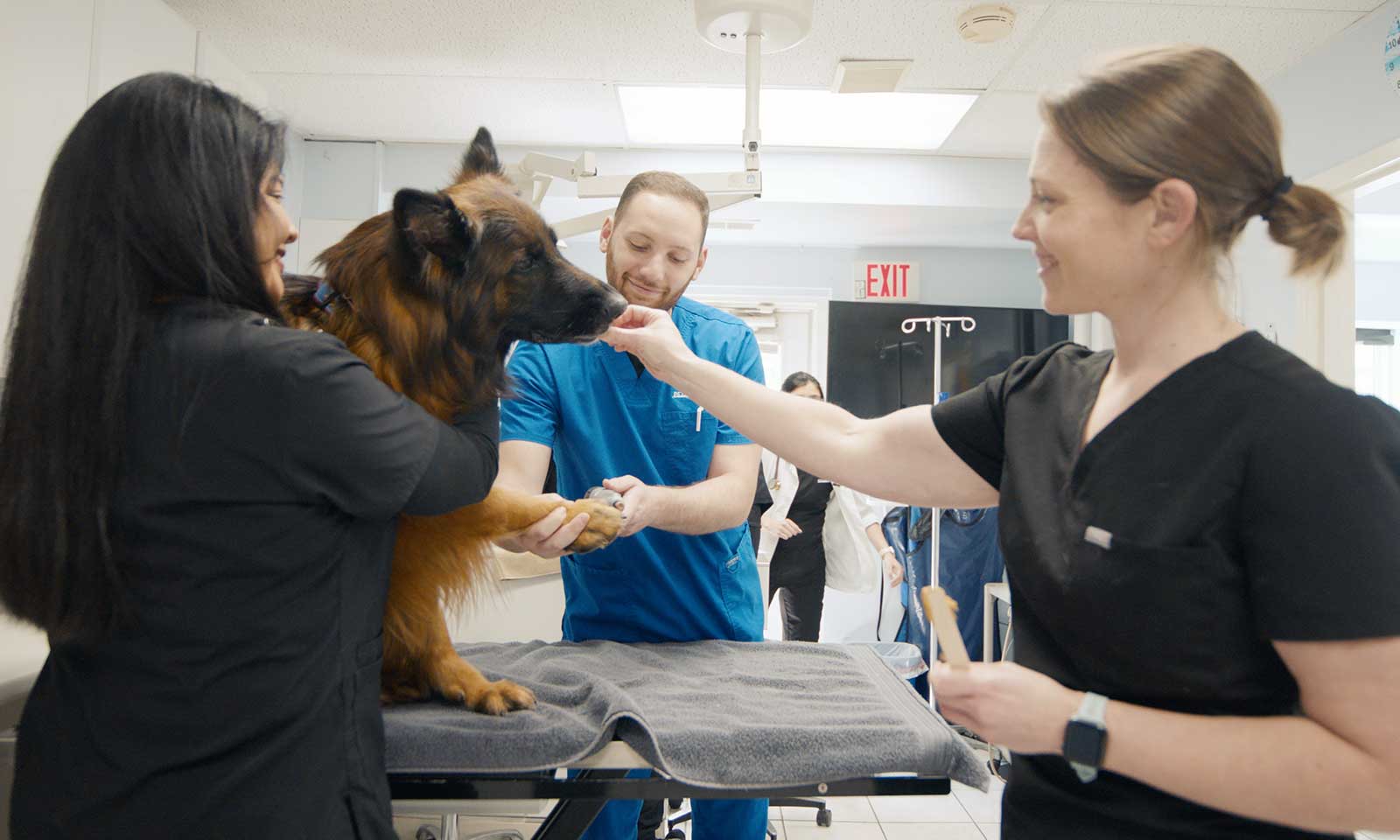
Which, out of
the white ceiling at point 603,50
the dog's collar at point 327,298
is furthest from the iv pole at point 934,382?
the dog's collar at point 327,298

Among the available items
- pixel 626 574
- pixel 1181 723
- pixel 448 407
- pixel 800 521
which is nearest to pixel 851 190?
pixel 800 521

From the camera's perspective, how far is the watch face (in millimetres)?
847

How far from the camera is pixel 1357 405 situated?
794mm

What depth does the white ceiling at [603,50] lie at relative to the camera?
3.49 meters

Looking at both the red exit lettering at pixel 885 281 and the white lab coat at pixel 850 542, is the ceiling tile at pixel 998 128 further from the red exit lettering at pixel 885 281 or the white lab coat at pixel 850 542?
the white lab coat at pixel 850 542

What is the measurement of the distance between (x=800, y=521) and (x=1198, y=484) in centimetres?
407

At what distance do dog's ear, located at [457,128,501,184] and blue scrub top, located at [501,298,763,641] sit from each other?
395mm

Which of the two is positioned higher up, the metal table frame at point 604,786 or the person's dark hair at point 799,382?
the person's dark hair at point 799,382

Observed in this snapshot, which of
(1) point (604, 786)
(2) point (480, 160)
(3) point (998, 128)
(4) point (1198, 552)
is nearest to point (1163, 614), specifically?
(4) point (1198, 552)

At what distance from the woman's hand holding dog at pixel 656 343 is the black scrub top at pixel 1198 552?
2.23 ft

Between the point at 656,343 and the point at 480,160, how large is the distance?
0.45 meters

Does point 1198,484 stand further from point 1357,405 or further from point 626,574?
point 626,574

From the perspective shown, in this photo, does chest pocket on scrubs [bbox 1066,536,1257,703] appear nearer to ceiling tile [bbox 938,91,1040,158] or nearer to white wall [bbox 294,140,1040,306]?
ceiling tile [bbox 938,91,1040,158]

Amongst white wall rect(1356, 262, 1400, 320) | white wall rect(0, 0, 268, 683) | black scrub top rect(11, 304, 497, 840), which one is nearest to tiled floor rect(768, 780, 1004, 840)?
black scrub top rect(11, 304, 497, 840)
